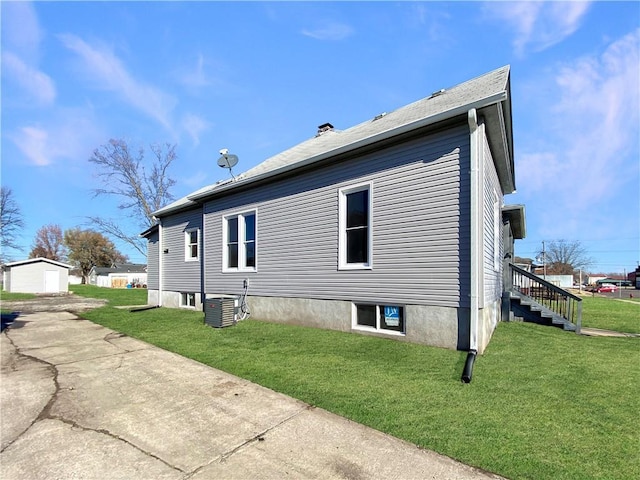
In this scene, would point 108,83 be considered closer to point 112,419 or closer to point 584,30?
point 112,419

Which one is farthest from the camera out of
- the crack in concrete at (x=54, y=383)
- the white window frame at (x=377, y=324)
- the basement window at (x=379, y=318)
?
the basement window at (x=379, y=318)

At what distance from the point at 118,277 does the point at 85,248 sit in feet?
42.4

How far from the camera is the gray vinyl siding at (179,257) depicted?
12844 millimetres

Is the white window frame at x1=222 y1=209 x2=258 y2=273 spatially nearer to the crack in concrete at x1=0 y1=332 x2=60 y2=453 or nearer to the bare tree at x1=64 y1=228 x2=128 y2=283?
the crack in concrete at x1=0 y1=332 x2=60 y2=453

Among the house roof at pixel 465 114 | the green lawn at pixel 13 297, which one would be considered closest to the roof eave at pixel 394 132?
the house roof at pixel 465 114

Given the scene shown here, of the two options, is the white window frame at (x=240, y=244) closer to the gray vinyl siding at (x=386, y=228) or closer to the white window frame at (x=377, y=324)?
the gray vinyl siding at (x=386, y=228)

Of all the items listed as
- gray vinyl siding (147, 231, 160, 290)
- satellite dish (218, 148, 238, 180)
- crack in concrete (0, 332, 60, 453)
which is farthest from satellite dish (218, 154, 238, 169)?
crack in concrete (0, 332, 60, 453)

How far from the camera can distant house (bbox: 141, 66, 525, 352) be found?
5855 mm

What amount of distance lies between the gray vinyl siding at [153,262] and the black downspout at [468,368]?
1369 centimetres

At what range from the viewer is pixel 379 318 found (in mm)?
7109

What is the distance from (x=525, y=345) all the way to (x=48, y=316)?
14.1 m

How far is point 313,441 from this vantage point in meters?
3.02

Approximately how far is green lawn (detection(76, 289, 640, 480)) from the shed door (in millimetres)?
31550

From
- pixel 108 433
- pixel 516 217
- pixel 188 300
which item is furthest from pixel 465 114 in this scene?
pixel 188 300
